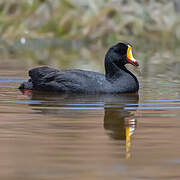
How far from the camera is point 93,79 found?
9.54m

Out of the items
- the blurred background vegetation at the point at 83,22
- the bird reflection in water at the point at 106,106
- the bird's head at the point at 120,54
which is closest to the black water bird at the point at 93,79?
the bird's head at the point at 120,54

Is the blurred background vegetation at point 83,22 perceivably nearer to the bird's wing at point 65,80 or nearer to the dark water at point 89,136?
the bird's wing at point 65,80

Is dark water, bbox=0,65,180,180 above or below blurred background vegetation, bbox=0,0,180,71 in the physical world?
below

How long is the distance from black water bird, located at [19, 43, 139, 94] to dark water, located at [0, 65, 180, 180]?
24 cm

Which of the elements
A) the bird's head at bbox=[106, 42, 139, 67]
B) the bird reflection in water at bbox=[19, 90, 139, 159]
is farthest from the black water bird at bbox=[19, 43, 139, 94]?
the bird reflection in water at bbox=[19, 90, 139, 159]

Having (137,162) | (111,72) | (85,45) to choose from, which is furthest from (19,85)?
(85,45)

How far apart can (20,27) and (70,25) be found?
222cm

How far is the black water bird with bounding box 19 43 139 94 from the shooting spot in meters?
9.55

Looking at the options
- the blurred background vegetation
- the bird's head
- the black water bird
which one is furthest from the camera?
the blurred background vegetation

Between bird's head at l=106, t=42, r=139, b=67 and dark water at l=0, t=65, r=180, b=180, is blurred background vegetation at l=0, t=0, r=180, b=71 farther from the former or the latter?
dark water at l=0, t=65, r=180, b=180

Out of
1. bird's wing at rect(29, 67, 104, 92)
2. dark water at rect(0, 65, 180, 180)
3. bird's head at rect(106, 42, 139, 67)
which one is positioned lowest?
dark water at rect(0, 65, 180, 180)

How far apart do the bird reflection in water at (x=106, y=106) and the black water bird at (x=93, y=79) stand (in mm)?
151

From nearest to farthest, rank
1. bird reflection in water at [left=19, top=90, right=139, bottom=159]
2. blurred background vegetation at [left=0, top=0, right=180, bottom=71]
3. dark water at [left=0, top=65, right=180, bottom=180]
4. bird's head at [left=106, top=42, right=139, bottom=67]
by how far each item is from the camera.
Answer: dark water at [left=0, top=65, right=180, bottom=180], bird reflection in water at [left=19, top=90, right=139, bottom=159], bird's head at [left=106, top=42, right=139, bottom=67], blurred background vegetation at [left=0, top=0, right=180, bottom=71]

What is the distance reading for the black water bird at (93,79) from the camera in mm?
9547
